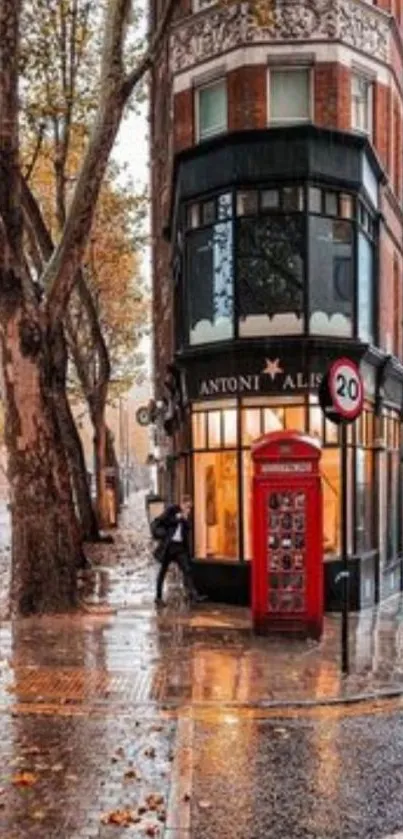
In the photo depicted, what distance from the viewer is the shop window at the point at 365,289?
58.5 ft

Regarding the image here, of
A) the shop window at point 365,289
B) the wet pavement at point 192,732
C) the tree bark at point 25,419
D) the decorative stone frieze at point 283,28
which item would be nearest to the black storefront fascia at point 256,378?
the shop window at point 365,289

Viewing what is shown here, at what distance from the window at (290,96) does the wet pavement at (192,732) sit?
26.1 ft

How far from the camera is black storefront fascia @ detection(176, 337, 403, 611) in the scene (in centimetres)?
1658

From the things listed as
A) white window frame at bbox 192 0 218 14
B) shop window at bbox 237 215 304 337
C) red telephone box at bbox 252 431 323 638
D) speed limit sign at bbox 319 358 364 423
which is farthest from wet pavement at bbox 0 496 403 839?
white window frame at bbox 192 0 218 14

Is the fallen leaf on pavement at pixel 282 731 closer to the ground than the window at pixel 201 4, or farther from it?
closer to the ground

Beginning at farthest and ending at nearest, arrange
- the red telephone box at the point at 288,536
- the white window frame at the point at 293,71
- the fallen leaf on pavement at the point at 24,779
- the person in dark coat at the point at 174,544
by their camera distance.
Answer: the white window frame at the point at 293,71 → the person in dark coat at the point at 174,544 → the red telephone box at the point at 288,536 → the fallen leaf on pavement at the point at 24,779

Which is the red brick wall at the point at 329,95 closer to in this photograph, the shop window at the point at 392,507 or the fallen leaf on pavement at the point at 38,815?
the shop window at the point at 392,507

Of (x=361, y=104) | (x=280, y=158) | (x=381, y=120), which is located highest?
(x=361, y=104)

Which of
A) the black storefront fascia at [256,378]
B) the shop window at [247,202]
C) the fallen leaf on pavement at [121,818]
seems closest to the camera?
the fallen leaf on pavement at [121,818]

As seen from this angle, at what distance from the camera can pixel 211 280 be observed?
17578 millimetres

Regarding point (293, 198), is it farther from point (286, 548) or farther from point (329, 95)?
point (286, 548)

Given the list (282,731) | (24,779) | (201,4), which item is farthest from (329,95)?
(24,779)

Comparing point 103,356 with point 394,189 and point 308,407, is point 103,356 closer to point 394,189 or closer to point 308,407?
point 394,189

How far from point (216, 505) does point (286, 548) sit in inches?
177
